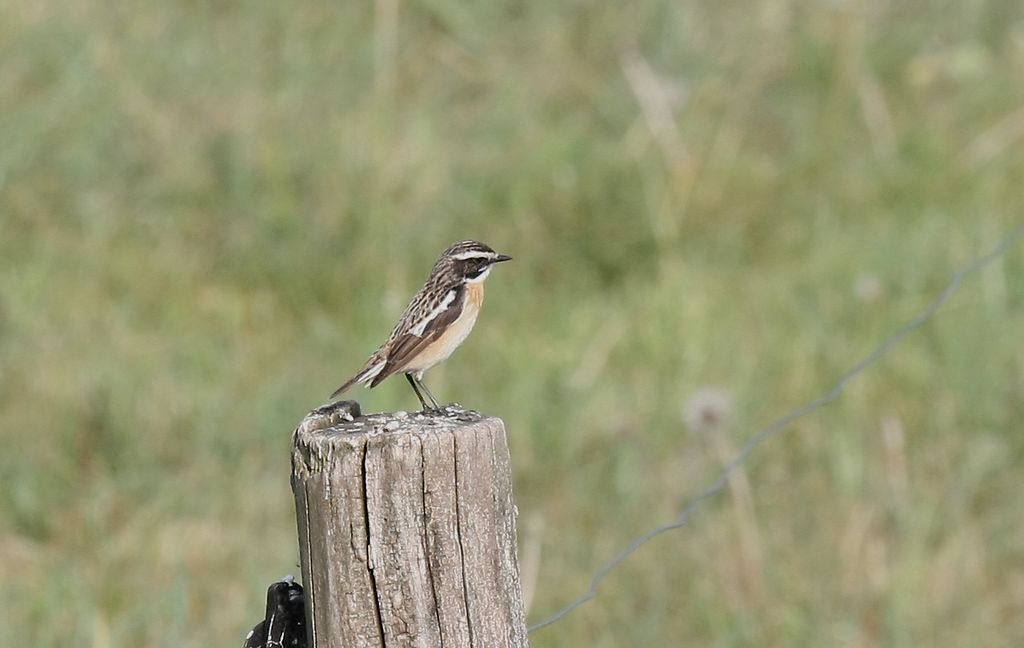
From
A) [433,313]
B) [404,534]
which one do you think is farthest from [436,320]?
[404,534]

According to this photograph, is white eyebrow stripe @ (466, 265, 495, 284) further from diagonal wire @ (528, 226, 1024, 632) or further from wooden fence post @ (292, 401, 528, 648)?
wooden fence post @ (292, 401, 528, 648)

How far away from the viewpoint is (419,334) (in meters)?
4.75

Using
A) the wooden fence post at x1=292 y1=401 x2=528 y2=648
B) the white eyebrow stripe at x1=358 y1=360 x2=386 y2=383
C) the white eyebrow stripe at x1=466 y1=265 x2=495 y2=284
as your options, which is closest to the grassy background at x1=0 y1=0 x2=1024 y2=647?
the white eyebrow stripe at x1=358 y1=360 x2=386 y2=383

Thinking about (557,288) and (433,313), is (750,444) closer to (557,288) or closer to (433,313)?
(433,313)

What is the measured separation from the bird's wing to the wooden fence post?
1597mm

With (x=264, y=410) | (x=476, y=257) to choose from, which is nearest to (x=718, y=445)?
(x=264, y=410)

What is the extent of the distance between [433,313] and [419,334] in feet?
0.29

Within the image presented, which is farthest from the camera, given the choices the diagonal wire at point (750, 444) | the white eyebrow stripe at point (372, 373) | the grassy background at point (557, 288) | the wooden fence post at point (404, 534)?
the grassy background at point (557, 288)

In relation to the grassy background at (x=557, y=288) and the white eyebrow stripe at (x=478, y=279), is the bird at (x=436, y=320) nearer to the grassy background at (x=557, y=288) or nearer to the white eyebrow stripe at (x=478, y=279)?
the white eyebrow stripe at (x=478, y=279)

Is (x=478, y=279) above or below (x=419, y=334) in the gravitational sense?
above

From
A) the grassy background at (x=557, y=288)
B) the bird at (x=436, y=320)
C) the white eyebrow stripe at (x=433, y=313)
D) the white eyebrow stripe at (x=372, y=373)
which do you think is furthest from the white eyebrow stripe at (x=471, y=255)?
the grassy background at (x=557, y=288)

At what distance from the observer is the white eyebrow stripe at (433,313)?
187 inches

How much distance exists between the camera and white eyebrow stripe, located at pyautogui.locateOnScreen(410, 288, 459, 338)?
4.76 metres

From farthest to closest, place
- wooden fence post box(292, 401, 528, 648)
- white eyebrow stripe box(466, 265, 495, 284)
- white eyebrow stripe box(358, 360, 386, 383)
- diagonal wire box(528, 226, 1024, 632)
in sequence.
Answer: white eyebrow stripe box(466, 265, 495, 284) < white eyebrow stripe box(358, 360, 386, 383) < diagonal wire box(528, 226, 1024, 632) < wooden fence post box(292, 401, 528, 648)
